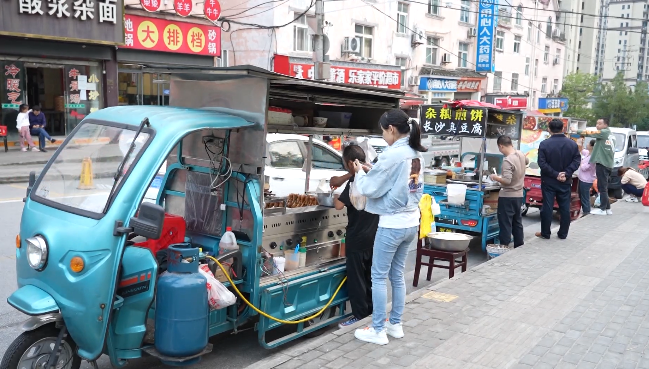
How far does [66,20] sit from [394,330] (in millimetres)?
16403

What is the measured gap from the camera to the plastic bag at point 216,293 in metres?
3.98

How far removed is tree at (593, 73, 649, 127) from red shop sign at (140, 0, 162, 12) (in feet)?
130

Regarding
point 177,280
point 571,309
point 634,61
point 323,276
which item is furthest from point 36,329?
point 634,61

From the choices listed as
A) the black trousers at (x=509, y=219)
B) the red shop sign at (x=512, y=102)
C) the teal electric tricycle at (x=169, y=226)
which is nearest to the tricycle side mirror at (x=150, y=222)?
the teal electric tricycle at (x=169, y=226)

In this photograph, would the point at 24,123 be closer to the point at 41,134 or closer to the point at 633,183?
the point at 41,134

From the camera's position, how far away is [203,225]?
188 inches

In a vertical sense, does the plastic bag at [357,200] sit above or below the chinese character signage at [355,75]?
below

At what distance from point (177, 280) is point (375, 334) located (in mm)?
1621

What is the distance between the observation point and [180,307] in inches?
147

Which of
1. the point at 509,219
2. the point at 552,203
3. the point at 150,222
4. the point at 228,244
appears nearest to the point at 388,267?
the point at 228,244

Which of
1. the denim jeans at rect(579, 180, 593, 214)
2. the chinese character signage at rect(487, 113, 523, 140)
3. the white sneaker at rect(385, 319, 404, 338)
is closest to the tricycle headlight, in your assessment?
the white sneaker at rect(385, 319, 404, 338)

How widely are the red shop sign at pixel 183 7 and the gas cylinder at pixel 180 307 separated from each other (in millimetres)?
16935

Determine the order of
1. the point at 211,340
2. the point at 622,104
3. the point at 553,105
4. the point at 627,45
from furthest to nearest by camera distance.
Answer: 1. the point at 627,45
2. the point at 622,104
3. the point at 553,105
4. the point at 211,340

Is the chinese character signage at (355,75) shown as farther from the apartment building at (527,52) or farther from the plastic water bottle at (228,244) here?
the plastic water bottle at (228,244)
